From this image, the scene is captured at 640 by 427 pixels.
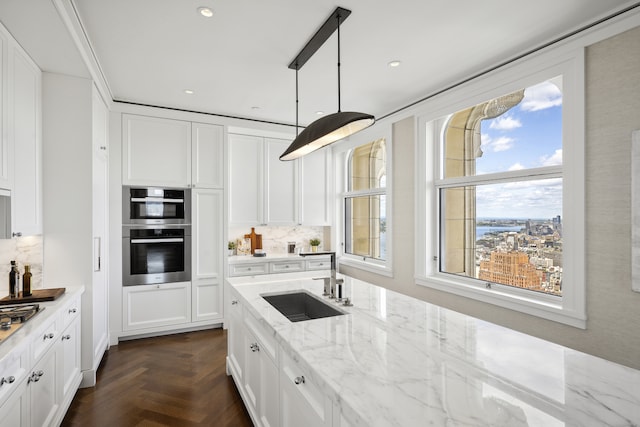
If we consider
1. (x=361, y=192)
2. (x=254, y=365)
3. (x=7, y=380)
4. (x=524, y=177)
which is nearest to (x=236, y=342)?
(x=254, y=365)

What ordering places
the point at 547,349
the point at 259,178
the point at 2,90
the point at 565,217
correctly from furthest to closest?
the point at 259,178 < the point at 565,217 < the point at 2,90 < the point at 547,349

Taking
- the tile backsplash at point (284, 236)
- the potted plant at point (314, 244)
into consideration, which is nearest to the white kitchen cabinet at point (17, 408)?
the tile backsplash at point (284, 236)

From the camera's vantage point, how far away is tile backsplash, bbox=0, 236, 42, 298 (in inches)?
96.3

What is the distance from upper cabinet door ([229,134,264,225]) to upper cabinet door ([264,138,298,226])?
0.11m

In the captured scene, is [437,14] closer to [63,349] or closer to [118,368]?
[63,349]

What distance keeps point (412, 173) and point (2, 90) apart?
3.41m

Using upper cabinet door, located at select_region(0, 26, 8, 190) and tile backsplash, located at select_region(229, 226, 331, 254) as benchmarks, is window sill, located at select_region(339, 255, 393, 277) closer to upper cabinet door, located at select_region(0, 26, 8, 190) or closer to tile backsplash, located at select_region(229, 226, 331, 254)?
tile backsplash, located at select_region(229, 226, 331, 254)

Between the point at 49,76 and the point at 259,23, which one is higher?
the point at 259,23

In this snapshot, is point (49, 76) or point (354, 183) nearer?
point (49, 76)

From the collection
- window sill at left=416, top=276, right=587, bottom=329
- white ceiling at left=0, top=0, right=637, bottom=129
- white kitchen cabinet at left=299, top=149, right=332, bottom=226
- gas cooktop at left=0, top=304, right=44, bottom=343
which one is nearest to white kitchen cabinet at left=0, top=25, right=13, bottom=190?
white ceiling at left=0, top=0, right=637, bottom=129

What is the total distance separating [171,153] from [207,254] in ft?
4.26

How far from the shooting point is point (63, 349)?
2.26 meters

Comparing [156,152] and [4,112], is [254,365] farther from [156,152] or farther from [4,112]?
[156,152]

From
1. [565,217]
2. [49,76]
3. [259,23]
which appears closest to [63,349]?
[49,76]
